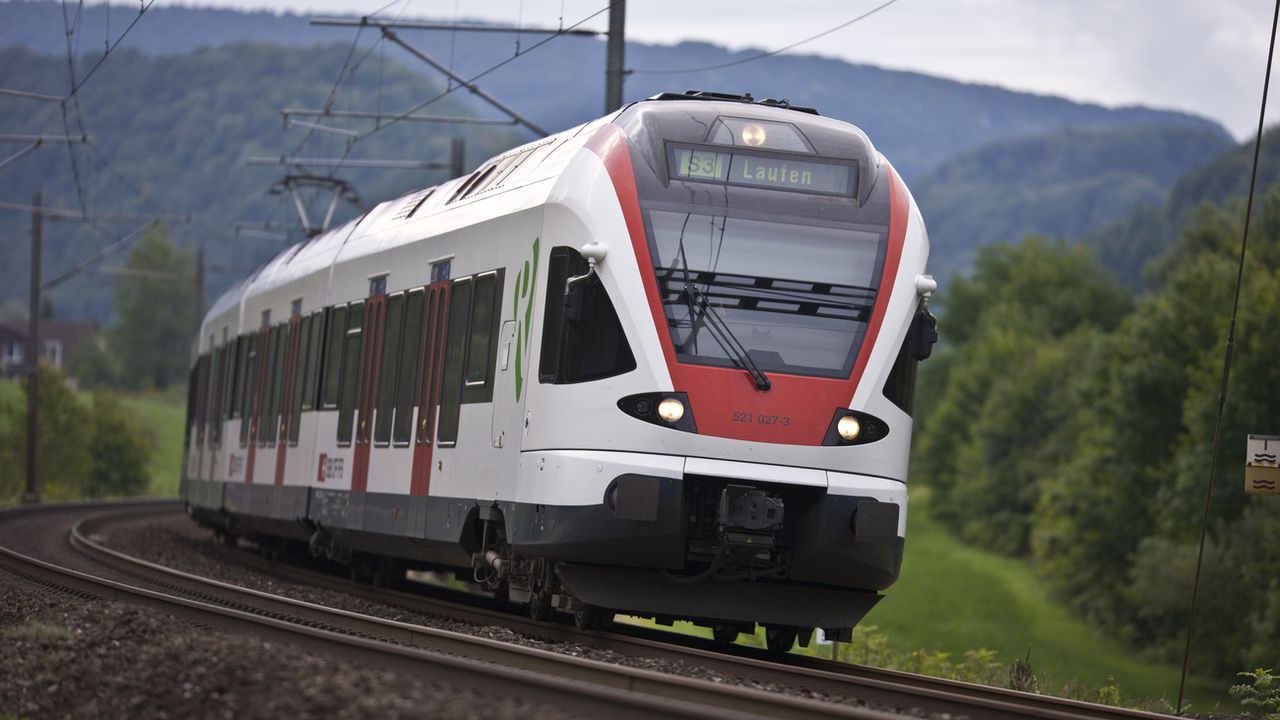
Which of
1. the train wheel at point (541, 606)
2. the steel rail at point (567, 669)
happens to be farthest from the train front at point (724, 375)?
the steel rail at point (567, 669)

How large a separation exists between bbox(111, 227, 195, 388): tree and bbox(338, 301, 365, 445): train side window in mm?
116100

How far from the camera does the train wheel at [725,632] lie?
42.9ft

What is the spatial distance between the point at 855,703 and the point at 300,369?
11759 mm

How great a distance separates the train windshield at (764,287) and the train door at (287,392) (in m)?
9.30

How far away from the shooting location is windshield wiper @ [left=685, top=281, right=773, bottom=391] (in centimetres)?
1110

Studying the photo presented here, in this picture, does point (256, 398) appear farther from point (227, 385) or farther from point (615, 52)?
point (615, 52)

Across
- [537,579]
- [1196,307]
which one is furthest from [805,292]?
[1196,307]

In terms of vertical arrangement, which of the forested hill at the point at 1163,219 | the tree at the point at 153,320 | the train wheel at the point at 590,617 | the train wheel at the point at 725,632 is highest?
the forested hill at the point at 1163,219

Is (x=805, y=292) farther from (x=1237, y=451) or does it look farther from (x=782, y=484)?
(x=1237, y=451)

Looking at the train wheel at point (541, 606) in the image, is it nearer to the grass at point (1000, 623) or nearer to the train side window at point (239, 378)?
the train side window at point (239, 378)

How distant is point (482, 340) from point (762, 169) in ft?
9.00

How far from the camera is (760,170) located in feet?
38.9

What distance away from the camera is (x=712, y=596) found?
11.6m

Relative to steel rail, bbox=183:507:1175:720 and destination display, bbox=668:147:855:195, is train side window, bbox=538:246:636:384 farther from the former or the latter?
steel rail, bbox=183:507:1175:720
